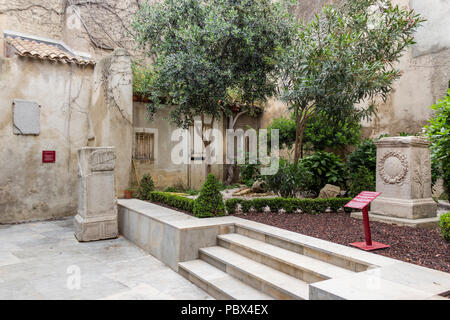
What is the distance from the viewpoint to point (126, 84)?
9180mm

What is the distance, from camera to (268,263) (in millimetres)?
4523

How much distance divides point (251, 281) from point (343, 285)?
1.63m

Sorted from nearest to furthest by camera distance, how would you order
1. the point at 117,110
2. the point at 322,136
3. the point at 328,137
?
1. the point at 117,110
2. the point at 322,136
3. the point at 328,137

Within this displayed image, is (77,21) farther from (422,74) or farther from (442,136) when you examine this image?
(442,136)

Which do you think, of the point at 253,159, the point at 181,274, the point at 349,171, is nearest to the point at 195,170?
the point at 253,159

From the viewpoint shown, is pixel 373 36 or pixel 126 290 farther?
pixel 373 36

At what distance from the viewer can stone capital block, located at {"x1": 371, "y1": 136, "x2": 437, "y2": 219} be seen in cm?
596

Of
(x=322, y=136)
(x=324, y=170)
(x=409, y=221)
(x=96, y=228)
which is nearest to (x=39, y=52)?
(x=96, y=228)

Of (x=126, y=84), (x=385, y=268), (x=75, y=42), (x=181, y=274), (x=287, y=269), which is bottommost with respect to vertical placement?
(x=181, y=274)

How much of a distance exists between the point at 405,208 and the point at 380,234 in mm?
1169

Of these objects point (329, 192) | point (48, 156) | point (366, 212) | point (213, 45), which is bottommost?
point (329, 192)

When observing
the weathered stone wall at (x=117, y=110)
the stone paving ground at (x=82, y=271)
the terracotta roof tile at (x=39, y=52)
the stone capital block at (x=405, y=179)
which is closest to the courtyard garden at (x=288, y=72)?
the stone capital block at (x=405, y=179)

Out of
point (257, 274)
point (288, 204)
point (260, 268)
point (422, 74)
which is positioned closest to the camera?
point (257, 274)

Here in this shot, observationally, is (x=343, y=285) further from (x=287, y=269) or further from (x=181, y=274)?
(x=181, y=274)
